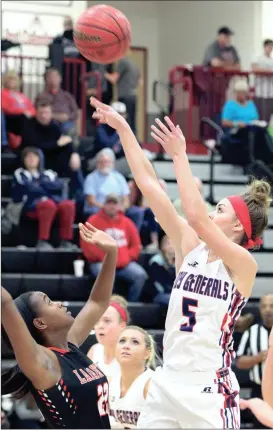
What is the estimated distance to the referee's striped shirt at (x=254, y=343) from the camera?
809 centimetres

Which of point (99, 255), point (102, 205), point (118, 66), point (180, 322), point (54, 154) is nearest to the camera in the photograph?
point (180, 322)

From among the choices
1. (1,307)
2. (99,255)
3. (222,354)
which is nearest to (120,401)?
(222,354)

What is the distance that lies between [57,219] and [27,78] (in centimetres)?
473

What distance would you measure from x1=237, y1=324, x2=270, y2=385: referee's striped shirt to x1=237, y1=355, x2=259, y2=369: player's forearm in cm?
5

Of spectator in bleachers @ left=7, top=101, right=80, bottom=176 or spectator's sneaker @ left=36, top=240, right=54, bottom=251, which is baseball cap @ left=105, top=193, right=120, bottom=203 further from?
spectator in bleachers @ left=7, top=101, right=80, bottom=176

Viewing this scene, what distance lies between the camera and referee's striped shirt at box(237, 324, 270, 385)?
809 centimetres

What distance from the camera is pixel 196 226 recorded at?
3.84 meters

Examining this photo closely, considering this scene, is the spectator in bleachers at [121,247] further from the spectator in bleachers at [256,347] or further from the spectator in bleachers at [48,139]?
the spectator in bleachers at [48,139]

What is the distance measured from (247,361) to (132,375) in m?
2.45

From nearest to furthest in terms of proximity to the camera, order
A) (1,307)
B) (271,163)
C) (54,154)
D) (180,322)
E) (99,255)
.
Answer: (1,307) < (180,322) < (99,255) < (54,154) < (271,163)

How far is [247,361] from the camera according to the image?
8.08 meters

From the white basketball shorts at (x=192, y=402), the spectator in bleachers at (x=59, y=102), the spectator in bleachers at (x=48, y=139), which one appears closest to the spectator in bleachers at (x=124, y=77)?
the spectator in bleachers at (x=59, y=102)

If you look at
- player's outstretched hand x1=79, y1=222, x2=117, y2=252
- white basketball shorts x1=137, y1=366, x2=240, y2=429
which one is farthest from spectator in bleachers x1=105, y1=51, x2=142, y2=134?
white basketball shorts x1=137, y1=366, x2=240, y2=429

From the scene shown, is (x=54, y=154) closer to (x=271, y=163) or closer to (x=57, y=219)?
(x=57, y=219)
